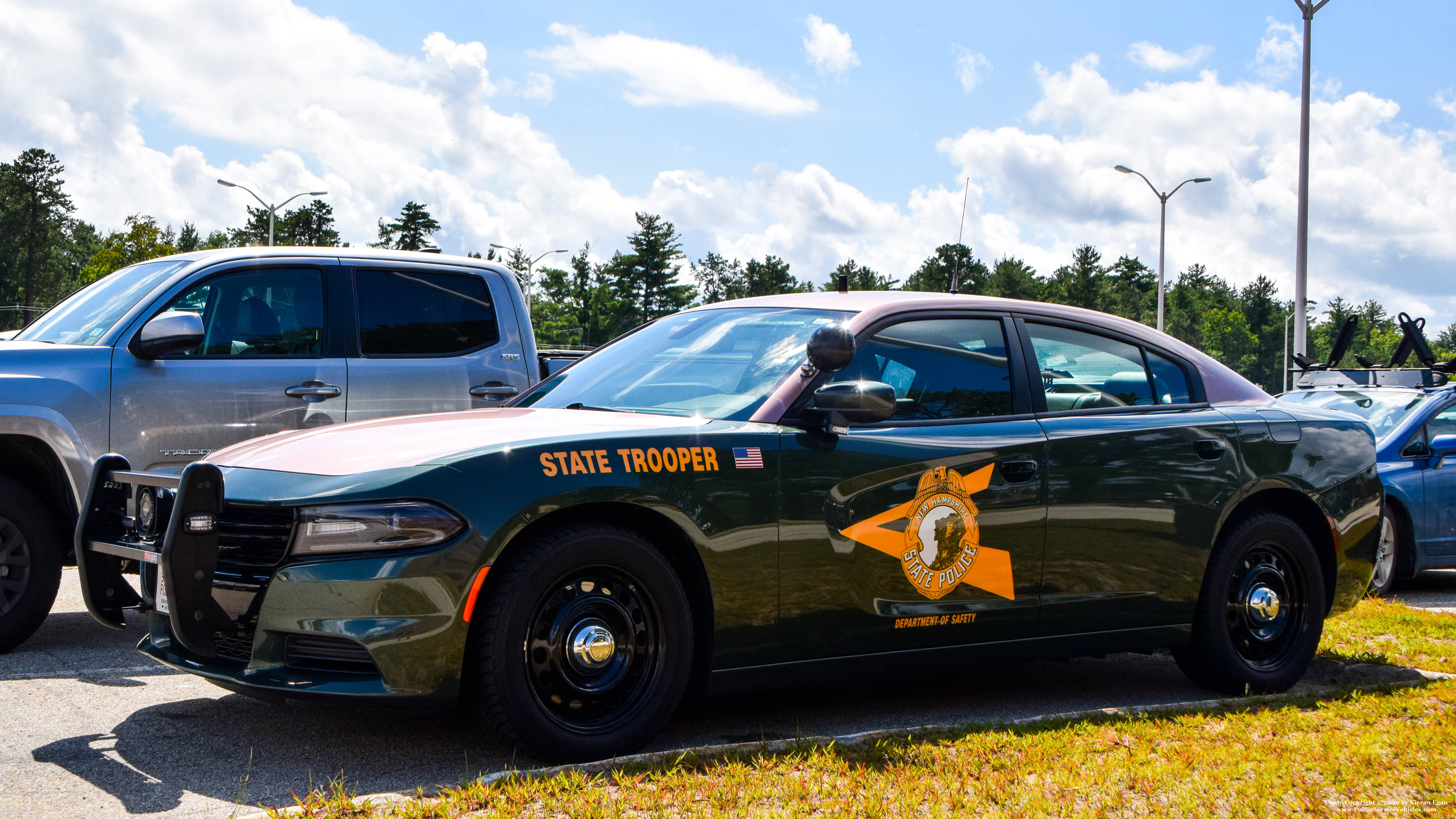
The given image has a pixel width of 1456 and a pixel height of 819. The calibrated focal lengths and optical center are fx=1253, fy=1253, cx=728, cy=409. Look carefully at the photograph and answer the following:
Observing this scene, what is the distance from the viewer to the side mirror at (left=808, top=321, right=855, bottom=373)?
4289 mm

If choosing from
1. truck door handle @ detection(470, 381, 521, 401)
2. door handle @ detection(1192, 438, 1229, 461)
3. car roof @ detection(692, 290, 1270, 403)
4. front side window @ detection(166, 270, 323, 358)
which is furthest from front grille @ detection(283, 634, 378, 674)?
truck door handle @ detection(470, 381, 521, 401)

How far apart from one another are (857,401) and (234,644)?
209cm

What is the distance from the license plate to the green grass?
3.00ft

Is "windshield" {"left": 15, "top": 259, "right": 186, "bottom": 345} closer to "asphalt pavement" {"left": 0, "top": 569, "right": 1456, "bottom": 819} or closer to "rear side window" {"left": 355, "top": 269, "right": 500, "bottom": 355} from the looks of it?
"rear side window" {"left": 355, "top": 269, "right": 500, "bottom": 355}

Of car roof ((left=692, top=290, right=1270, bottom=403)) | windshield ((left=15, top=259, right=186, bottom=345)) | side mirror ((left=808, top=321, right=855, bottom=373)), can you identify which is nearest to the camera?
side mirror ((left=808, top=321, right=855, bottom=373))

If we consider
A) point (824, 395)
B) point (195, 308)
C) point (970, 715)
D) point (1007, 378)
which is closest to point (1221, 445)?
point (1007, 378)

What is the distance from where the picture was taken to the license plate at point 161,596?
154 inches

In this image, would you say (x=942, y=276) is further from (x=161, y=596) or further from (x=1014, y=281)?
(x=161, y=596)

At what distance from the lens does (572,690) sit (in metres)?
3.84

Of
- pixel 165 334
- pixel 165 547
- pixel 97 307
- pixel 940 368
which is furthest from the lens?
pixel 97 307

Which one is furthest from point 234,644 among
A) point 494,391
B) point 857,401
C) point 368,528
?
point 494,391

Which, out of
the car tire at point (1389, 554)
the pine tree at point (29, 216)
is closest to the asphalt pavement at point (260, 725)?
the car tire at point (1389, 554)

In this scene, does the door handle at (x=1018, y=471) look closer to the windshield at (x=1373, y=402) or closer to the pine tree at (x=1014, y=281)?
the windshield at (x=1373, y=402)

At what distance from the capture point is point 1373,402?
10.2 metres
